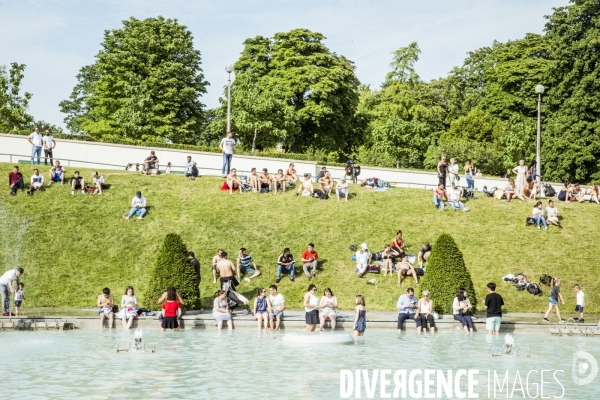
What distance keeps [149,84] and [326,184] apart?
102ft

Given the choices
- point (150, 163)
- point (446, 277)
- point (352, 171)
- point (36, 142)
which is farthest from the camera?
point (352, 171)

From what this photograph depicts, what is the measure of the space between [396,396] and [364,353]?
183 inches

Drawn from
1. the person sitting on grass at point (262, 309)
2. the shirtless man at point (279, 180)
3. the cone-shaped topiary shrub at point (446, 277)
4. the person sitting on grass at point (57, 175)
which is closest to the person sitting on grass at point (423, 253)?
the cone-shaped topiary shrub at point (446, 277)

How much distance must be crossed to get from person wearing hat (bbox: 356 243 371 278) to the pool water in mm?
7071

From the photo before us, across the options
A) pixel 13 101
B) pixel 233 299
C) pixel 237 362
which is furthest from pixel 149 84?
pixel 237 362

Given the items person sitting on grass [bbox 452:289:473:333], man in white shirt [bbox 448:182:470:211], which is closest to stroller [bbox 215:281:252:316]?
person sitting on grass [bbox 452:289:473:333]

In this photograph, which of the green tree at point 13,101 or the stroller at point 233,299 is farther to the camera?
the green tree at point 13,101

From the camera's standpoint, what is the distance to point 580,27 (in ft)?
189

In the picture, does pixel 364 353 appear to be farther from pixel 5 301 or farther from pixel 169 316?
pixel 5 301

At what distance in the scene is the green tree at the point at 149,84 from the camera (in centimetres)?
6164

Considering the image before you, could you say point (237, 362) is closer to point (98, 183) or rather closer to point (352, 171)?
point (98, 183)

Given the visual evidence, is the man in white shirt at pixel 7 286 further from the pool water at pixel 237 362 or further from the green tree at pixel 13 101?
the green tree at pixel 13 101

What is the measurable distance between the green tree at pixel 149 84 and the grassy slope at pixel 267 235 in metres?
24.4

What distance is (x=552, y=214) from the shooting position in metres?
34.5
